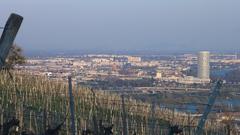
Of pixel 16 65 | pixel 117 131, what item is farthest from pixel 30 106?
pixel 16 65

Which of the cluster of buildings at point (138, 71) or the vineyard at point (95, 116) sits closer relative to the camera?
the vineyard at point (95, 116)

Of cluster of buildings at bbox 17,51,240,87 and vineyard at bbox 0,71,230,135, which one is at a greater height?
cluster of buildings at bbox 17,51,240,87

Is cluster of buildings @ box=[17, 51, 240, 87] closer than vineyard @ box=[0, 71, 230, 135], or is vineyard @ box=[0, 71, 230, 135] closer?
vineyard @ box=[0, 71, 230, 135]

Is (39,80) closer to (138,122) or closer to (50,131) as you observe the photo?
(138,122)

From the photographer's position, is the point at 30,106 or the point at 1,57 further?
the point at 30,106

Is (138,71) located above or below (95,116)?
above

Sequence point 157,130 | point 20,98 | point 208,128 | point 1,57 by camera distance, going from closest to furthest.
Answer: point 1,57, point 157,130, point 208,128, point 20,98

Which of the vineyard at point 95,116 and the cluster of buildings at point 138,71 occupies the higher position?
the cluster of buildings at point 138,71

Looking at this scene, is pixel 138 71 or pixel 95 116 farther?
pixel 138 71
